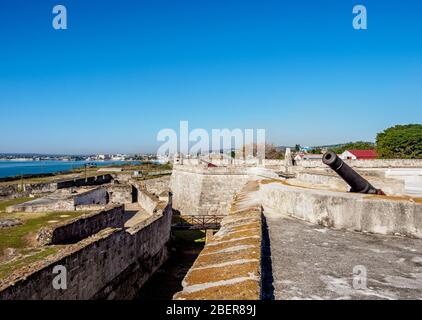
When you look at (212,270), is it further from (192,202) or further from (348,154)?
(348,154)

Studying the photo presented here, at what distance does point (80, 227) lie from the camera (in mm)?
11266

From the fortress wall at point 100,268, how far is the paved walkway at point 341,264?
414cm

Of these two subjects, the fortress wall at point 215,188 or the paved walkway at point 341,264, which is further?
the fortress wall at point 215,188

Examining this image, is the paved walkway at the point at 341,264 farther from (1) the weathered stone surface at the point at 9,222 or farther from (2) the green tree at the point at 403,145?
(2) the green tree at the point at 403,145

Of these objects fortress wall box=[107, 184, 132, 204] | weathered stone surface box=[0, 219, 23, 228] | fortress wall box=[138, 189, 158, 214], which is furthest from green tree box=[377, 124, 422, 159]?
weathered stone surface box=[0, 219, 23, 228]

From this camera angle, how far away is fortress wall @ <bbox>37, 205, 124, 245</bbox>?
9093 mm

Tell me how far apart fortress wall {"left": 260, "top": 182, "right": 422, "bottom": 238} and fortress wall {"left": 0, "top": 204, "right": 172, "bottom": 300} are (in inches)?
184

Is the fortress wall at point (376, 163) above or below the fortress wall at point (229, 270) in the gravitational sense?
below

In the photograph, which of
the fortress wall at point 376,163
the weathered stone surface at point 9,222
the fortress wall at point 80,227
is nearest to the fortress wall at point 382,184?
the fortress wall at point 80,227

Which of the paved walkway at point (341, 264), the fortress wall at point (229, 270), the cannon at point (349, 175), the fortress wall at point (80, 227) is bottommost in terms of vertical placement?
the fortress wall at point (80, 227)

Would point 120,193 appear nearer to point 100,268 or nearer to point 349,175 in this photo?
point 100,268

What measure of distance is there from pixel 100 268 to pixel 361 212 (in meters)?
6.41

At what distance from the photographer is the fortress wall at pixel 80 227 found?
909 centimetres
